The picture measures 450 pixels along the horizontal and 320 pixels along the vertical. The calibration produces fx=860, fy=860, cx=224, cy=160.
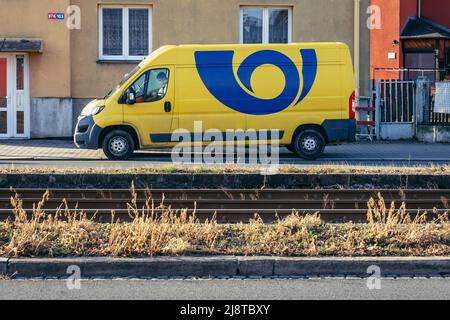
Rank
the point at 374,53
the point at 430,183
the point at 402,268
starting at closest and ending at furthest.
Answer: the point at 402,268, the point at 430,183, the point at 374,53

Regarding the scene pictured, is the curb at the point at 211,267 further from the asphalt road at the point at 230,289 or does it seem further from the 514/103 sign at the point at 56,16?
the 514/103 sign at the point at 56,16

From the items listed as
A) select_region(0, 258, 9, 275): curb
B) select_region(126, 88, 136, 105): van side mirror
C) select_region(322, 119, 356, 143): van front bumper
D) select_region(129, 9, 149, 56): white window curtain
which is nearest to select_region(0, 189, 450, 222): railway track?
select_region(0, 258, 9, 275): curb

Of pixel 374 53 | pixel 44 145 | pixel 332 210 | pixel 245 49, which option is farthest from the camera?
pixel 374 53

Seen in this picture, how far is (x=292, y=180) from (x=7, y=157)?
8.36m

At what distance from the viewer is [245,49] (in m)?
19.4

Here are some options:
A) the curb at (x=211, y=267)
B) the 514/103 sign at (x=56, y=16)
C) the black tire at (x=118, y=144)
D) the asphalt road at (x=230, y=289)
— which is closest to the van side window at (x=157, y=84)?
the black tire at (x=118, y=144)

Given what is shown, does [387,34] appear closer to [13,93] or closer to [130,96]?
[13,93]

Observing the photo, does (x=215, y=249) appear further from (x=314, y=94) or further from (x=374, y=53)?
(x=374, y=53)

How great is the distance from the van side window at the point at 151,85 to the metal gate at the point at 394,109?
789 centimetres

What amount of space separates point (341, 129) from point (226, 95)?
278 centimetres

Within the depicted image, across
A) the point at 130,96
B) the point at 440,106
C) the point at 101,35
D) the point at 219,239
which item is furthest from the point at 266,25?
the point at 219,239

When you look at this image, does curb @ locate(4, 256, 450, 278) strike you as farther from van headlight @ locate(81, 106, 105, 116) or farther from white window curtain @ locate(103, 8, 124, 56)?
white window curtain @ locate(103, 8, 124, 56)
